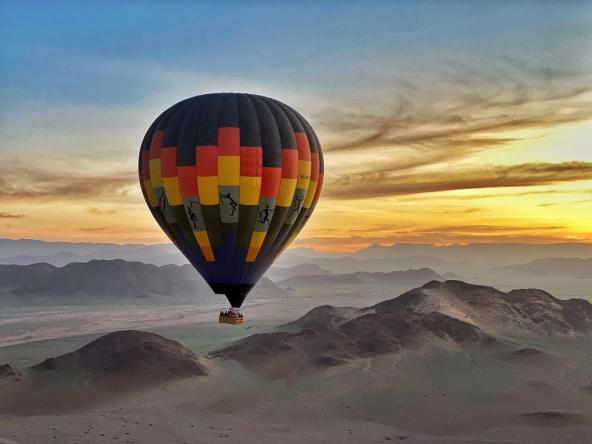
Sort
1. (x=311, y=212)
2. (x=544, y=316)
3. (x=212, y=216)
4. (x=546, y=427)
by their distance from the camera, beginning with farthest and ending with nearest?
(x=544, y=316) → (x=546, y=427) → (x=311, y=212) → (x=212, y=216)

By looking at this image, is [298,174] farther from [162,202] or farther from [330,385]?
[330,385]

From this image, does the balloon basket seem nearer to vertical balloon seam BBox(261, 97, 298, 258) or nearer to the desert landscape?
vertical balloon seam BBox(261, 97, 298, 258)

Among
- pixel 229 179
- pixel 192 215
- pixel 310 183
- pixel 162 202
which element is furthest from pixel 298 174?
pixel 162 202

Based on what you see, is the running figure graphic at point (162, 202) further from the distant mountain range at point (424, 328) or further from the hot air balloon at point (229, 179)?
the distant mountain range at point (424, 328)

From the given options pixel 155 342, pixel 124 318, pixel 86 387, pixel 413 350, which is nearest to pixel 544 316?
pixel 413 350

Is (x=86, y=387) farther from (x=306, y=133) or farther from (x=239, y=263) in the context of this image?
(x=306, y=133)

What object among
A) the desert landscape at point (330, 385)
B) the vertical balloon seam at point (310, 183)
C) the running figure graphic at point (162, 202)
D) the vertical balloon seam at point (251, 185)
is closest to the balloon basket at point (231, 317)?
the vertical balloon seam at point (251, 185)
